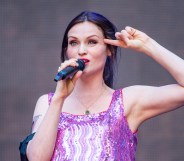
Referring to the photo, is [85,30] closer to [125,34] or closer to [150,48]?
[125,34]

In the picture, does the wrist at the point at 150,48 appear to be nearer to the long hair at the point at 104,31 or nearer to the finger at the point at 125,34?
the finger at the point at 125,34

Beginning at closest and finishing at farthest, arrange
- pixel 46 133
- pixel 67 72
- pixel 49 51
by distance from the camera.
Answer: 1. pixel 67 72
2. pixel 46 133
3. pixel 49 51

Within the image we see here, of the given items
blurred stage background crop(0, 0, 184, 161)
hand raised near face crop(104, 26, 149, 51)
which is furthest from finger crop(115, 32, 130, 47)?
blurred stage background crop(0, 0, 184, 161)

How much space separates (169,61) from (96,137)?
43 cm

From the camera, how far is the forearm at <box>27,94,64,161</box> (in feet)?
7.09

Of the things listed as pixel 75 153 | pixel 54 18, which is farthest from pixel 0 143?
pixel 75 153

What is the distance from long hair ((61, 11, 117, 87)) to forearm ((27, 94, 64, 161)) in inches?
15.4

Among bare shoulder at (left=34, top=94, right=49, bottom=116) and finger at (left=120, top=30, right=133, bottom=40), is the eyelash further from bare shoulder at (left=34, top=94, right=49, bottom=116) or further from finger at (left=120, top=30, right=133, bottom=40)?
bare shoulder at (left=34, top=94, right=49, bottom=116)

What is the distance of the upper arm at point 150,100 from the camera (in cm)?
225

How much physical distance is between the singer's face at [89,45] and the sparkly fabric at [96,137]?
0.60 feet

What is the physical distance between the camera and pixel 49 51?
3.43 metres

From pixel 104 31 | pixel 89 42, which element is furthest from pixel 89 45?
pixel 104 31

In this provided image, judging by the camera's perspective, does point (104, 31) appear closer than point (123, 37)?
No

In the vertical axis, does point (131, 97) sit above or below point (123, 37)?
below
